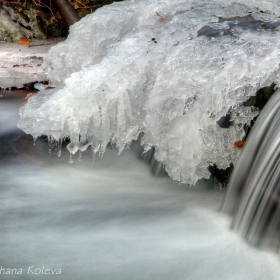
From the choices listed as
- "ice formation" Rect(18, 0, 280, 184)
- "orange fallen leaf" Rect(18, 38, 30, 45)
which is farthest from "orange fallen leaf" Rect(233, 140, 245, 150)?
"orange fallen leaf" Rect(18, 38, 30, 45)

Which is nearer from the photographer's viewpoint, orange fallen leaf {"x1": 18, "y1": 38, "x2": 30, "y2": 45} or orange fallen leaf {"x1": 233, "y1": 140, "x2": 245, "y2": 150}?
orange fallen leaf {"x1": 233, "y1": 140, "x2": 245, "y2": 150}

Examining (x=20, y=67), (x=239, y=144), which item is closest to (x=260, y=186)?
(x=239, y=144)

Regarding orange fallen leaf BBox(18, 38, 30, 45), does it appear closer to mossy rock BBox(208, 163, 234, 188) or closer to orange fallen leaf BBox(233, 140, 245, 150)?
mossy rock BBox(208, 163, 234, 188)

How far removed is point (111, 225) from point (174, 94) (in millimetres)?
971

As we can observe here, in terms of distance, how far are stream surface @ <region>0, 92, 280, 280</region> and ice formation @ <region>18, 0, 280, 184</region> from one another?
1.10ft

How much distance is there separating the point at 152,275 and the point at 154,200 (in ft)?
2.74

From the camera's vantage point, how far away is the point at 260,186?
106 inches

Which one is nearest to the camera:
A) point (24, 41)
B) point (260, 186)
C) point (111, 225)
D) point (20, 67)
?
point (260, 186)

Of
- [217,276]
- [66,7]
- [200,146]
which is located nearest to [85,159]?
[200,146]

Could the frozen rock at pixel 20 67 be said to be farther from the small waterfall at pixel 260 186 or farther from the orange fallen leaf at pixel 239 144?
the small waterfall at pixel 260 186

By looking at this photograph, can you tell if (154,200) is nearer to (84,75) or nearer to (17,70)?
(84,75)

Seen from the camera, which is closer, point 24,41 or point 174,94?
point 174,94

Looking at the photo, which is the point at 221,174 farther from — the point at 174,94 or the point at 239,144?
the point at 174,94

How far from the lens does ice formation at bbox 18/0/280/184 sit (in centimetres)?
271
